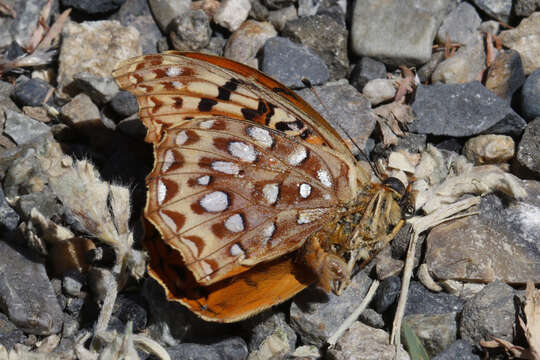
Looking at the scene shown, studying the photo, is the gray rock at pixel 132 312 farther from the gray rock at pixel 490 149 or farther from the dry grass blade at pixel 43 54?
the gray rock at pixel 490 149

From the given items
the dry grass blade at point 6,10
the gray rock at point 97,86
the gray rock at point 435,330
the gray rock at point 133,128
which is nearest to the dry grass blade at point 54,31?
the dry grass blade at point 6,10

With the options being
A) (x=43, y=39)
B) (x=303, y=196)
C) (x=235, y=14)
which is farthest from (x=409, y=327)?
(x=43, y=39)

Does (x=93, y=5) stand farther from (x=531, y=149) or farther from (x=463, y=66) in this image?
(x=531, y=149)

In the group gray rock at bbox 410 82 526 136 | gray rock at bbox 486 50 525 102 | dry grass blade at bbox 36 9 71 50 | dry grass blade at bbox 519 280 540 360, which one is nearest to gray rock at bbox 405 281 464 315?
dry grass blade at bbox 519 280 540 360

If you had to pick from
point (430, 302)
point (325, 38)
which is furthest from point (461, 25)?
point (430, 302)

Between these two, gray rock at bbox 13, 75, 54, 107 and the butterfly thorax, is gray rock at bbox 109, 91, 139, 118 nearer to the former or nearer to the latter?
gray rock at bbox 13, 75, 54, 107

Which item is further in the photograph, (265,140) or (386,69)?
(386,69)

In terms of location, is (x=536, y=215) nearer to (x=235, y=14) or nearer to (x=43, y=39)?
(x=235, y=14)
